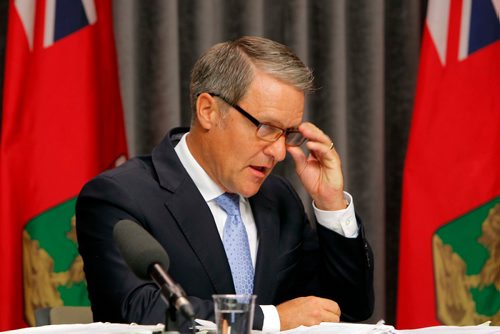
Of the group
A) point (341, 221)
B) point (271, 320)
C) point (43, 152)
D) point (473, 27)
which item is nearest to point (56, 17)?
point (43, 152)

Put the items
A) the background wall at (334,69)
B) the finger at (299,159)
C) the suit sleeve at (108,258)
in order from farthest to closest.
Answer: the background wall at (334,69)
the finger at (299,159)
the suit sleeve at (108,258)

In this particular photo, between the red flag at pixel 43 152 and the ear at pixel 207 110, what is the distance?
92 centimetres

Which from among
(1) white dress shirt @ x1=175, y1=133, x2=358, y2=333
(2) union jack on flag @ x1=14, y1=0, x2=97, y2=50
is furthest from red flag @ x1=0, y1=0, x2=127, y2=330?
(1) white dress shirt @ x1=175, y1=133, x2=358, y2=333

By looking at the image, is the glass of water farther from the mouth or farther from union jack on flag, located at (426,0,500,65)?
union jack on flag, located at (426,0,500,65)

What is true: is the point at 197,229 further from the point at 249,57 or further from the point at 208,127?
the point at 249,57

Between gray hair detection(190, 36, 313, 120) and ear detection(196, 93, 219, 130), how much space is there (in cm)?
2

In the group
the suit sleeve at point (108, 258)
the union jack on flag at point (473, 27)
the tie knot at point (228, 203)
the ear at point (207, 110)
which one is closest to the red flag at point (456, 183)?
the union jack on flag at point (473, 27)

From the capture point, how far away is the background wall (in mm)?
3766

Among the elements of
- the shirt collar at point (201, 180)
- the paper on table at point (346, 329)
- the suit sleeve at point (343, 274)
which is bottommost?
the suit sleeve at point (343, 274)

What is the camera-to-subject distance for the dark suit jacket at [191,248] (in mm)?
2293

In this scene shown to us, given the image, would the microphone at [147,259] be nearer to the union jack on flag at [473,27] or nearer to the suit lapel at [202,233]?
the suit lapel at [202,233]

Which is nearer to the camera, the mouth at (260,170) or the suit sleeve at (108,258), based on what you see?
the suit sleeve at (108,258)

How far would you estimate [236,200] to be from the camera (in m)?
2.62

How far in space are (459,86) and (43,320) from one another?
1.81m
